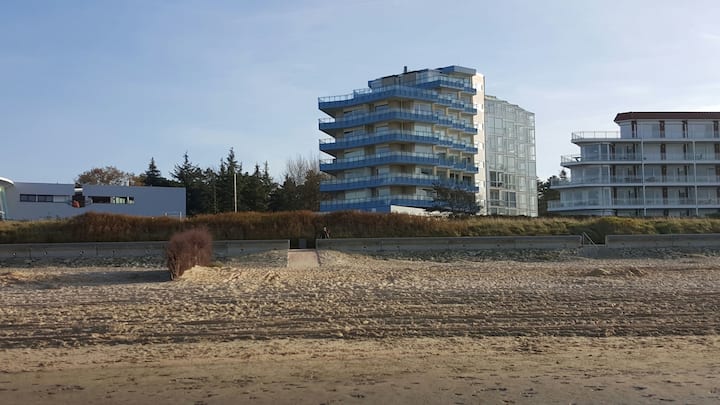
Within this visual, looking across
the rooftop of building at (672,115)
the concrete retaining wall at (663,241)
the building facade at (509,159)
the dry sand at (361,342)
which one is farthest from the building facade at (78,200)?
the rooftop of building at (672,115)

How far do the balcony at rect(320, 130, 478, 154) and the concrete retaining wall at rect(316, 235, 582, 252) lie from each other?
45.9 metres

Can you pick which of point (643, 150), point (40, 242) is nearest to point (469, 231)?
point (40, 242)

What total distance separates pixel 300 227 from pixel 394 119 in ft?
147

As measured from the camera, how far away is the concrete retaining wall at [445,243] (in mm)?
35906

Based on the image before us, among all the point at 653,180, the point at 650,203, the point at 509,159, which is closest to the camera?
the point at 650,203

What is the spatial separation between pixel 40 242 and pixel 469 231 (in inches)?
981

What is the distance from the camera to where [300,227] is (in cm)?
3966

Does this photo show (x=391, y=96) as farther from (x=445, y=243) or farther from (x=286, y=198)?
(x=445, y=243)

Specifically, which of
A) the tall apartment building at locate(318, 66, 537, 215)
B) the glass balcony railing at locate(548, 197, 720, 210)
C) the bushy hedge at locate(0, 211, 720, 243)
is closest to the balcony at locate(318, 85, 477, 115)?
the tall apartment building at locate(318, 66, 537, 215)

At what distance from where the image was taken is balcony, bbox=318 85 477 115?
82812mm

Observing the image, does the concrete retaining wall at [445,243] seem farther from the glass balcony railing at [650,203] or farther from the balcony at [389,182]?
the glass balcony railing at [650,203]

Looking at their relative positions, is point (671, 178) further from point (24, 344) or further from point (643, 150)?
point (24, 344)

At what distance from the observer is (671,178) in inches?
3474

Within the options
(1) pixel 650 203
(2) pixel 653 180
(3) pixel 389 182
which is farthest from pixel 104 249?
(2) pixel 653 180
